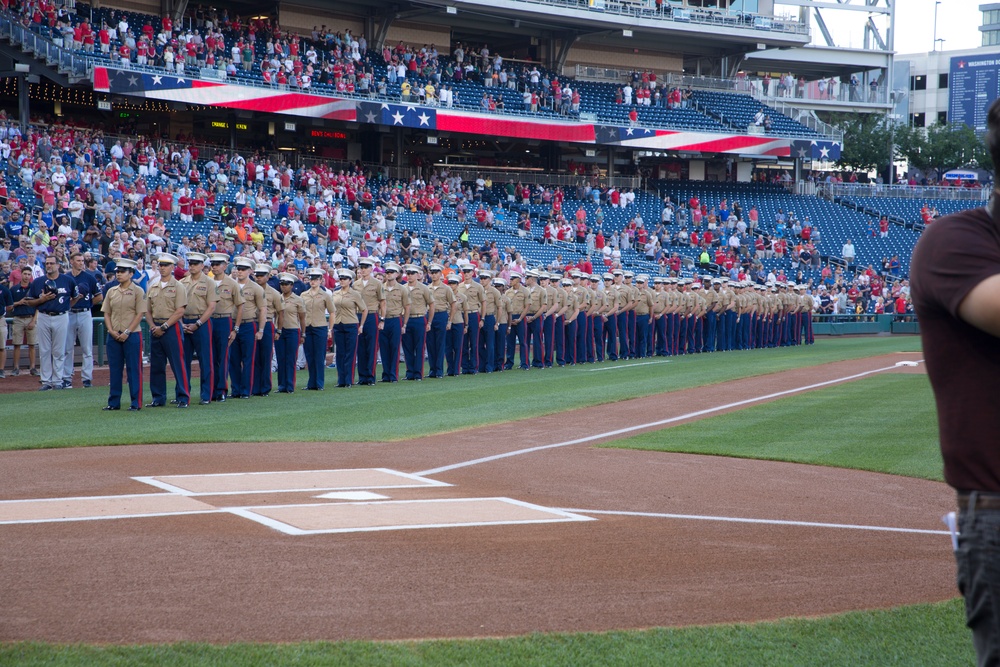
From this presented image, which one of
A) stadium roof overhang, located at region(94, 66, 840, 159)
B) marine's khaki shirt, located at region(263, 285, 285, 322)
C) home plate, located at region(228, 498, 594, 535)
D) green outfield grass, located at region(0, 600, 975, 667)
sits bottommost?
home plate, located at region(228, 498, 594, 535)

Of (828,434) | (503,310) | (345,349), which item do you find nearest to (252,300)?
(345,349)

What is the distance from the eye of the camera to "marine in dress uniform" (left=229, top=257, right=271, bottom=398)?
16.0 metres

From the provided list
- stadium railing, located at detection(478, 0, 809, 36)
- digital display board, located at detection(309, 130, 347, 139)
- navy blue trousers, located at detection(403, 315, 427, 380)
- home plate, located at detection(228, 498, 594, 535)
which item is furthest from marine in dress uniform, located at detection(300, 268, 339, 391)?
stadium railing, located at detection(478, 0, 809, 36)

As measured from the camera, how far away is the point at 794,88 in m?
61.2

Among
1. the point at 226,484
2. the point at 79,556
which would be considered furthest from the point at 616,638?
the point at 226,484

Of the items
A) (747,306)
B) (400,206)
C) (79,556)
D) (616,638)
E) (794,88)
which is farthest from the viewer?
(794,88)

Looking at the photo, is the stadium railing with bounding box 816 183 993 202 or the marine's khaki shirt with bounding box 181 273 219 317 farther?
the stadium railing with bounding box 816 183 993 202

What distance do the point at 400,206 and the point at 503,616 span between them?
31822 millimetres

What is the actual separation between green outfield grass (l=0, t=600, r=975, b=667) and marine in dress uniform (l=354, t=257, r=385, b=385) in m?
14.0

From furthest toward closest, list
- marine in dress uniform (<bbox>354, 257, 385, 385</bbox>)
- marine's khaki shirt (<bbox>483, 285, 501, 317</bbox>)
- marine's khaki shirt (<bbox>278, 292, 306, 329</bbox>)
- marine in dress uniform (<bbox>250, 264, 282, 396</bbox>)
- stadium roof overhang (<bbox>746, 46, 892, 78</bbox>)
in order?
stadium roof overhang (<bbox>746, 46, 892, 78</bbox>), marine's khaki shirt (<bbox>483, 285, 501, 317</bbox>), marine in dress uniform (<bbox>354, 257, 385, 385</bbox>), marine's khaki shirt (<bbox>278, 292, 306, 329</bbox>), marine in dress uniform (<bbox>250, 264, 282, 396</bbox>)

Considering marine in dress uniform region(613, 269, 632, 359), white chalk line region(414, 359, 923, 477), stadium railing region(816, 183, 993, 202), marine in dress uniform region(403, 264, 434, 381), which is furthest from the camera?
stadium railing region(816, 183, 993, 202)

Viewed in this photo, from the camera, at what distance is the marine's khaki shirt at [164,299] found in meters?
14.3

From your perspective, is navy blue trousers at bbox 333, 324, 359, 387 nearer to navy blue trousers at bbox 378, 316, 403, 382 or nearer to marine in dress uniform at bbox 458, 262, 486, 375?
navy blue trousers at bbox 378, 316, 403, 382

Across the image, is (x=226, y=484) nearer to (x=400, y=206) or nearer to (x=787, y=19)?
(x=400, y=206)
